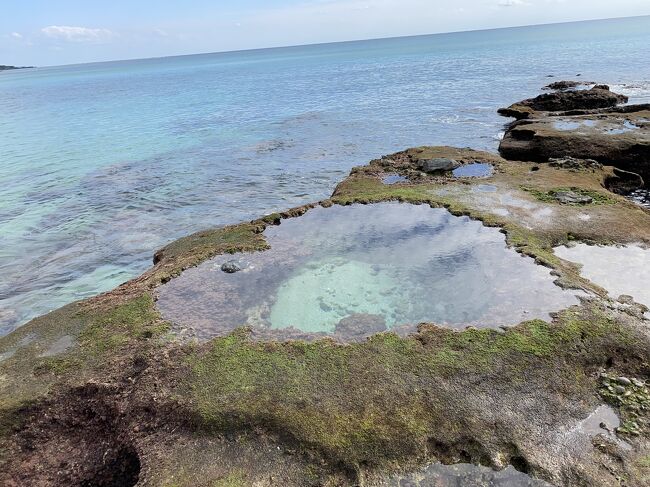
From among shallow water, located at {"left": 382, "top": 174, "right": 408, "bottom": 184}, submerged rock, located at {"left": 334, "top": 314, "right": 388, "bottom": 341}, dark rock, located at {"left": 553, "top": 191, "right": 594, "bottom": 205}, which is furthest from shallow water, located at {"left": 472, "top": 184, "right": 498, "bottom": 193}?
submerged rock, located at {"left": 334, "top": 314, "right": 388, "bottom": 341}

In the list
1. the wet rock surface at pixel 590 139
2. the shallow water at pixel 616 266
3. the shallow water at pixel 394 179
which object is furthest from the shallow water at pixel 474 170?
the shallow water at pixel 616 266

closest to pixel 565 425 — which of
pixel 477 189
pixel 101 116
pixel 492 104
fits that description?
pixel 477 189

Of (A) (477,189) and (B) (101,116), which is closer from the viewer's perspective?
(A) (477,189)

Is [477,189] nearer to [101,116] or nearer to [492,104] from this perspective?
[492,104]

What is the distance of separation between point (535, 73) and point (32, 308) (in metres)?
83.0

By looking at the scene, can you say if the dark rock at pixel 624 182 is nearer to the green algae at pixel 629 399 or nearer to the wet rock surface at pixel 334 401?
the wet rock surface at pixel 334 401

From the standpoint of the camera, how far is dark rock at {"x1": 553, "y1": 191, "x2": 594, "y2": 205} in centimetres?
1834

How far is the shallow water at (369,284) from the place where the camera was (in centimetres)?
1214

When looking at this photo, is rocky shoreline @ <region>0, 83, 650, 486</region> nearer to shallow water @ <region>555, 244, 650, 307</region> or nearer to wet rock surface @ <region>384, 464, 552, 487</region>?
wet rock surface @ <region>384, 464, 552, 487</region>

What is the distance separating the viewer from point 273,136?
146 ft

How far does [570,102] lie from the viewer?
43.2 meters

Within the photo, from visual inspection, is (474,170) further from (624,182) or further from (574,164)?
(624,182)

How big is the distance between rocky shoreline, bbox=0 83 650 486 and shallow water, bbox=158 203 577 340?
25.9 inches

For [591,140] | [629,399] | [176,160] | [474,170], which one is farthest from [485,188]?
[176,160]
